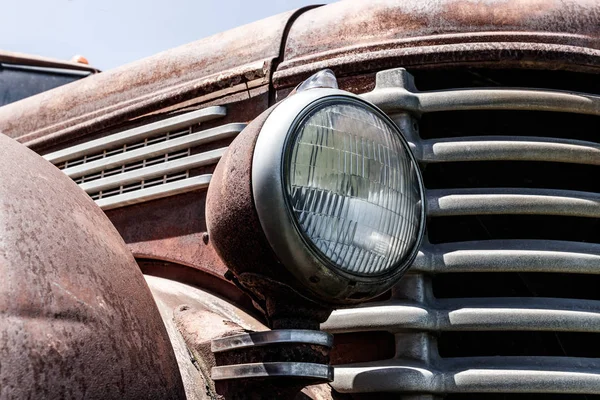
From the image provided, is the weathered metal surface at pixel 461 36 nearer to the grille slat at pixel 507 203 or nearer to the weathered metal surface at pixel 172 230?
the grille slat at pixel 507 203

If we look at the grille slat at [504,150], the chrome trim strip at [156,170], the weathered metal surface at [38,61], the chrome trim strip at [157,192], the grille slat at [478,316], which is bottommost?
the grille slat at [478,316]

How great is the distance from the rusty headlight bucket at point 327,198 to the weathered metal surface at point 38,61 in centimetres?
252

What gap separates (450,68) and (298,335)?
37.5 inches

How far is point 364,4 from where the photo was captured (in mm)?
2246

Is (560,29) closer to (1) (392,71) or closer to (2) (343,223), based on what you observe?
(1) (392,71)

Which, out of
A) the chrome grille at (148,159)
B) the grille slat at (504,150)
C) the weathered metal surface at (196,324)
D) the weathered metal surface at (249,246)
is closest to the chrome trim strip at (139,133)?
the chrome grille at (148,159)

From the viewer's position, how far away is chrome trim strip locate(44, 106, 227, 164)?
2355 millimetres

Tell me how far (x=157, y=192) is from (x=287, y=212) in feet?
3.60

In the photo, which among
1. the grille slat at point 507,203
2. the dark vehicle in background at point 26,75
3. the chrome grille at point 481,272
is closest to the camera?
the chrome grille at point 481,272

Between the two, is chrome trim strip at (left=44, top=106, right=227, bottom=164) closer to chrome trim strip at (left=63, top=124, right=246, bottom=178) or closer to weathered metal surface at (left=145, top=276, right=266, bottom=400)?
chrome trim strip at (left=63, top=124, right=246, bottom=178)

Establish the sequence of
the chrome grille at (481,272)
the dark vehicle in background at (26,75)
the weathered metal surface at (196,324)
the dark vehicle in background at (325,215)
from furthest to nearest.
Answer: the dark vehicle in background at (26,75)
the chrome grille at (481,272)
the weathered metal surface at (196,324)
the dark vehicle in background at (325,215)

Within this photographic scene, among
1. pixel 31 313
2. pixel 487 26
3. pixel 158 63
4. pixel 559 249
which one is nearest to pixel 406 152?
pixel 559 249

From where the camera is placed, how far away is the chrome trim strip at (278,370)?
1.42 meters

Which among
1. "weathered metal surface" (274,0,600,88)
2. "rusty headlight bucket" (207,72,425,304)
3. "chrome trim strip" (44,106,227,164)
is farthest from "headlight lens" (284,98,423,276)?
"chrome trim strip" (44,106,227,164)
